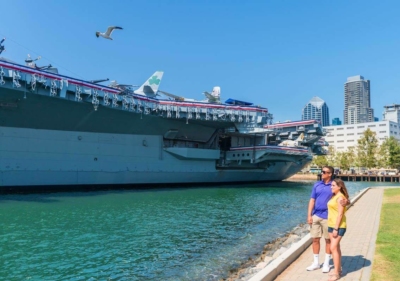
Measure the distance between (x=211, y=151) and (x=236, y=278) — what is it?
27068mm

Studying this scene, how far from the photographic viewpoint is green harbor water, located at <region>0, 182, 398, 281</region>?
278 inches

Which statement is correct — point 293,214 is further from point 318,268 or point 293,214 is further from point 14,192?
point 14,192

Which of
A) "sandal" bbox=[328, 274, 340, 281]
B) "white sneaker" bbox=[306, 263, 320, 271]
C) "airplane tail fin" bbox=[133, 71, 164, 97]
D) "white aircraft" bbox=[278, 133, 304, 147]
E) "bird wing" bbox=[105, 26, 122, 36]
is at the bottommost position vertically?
"white sneaker" bbox=[306, 263, 320, 271]

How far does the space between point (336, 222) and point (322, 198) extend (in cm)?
60

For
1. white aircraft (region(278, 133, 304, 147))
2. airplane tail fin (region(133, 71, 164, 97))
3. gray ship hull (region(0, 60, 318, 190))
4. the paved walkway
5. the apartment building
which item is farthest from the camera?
the apartment building

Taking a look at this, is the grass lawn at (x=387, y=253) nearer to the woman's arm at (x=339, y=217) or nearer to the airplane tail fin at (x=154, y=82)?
the woman's arm at (x=339, y=217)

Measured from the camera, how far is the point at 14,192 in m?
22.7

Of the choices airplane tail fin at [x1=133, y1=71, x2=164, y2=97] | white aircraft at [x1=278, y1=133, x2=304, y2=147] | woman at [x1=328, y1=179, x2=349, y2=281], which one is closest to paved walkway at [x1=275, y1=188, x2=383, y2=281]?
woman at [x1=328, y1=179, x2=349, y2=281]

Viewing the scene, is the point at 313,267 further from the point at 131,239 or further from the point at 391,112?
the point at 391,112

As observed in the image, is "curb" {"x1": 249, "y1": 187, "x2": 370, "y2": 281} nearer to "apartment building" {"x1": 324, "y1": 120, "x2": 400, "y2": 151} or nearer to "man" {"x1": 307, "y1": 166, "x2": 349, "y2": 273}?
"man" {"x1": 307, "y1": 166, "x2": 349, "y2": 273}

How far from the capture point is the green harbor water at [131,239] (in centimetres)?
706

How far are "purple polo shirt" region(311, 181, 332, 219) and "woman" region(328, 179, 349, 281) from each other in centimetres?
21

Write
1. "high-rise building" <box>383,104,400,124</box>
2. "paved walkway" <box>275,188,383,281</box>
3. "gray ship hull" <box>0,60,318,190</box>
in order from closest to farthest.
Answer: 1. "paved walkway" <box>275,188,383,281</box>
2. "gray ship hull" <box>0,60,318,190</box>
3. "high-rise building" <box>383,104,400,124</box>

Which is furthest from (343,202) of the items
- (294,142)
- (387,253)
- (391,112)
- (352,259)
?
(391,112)
